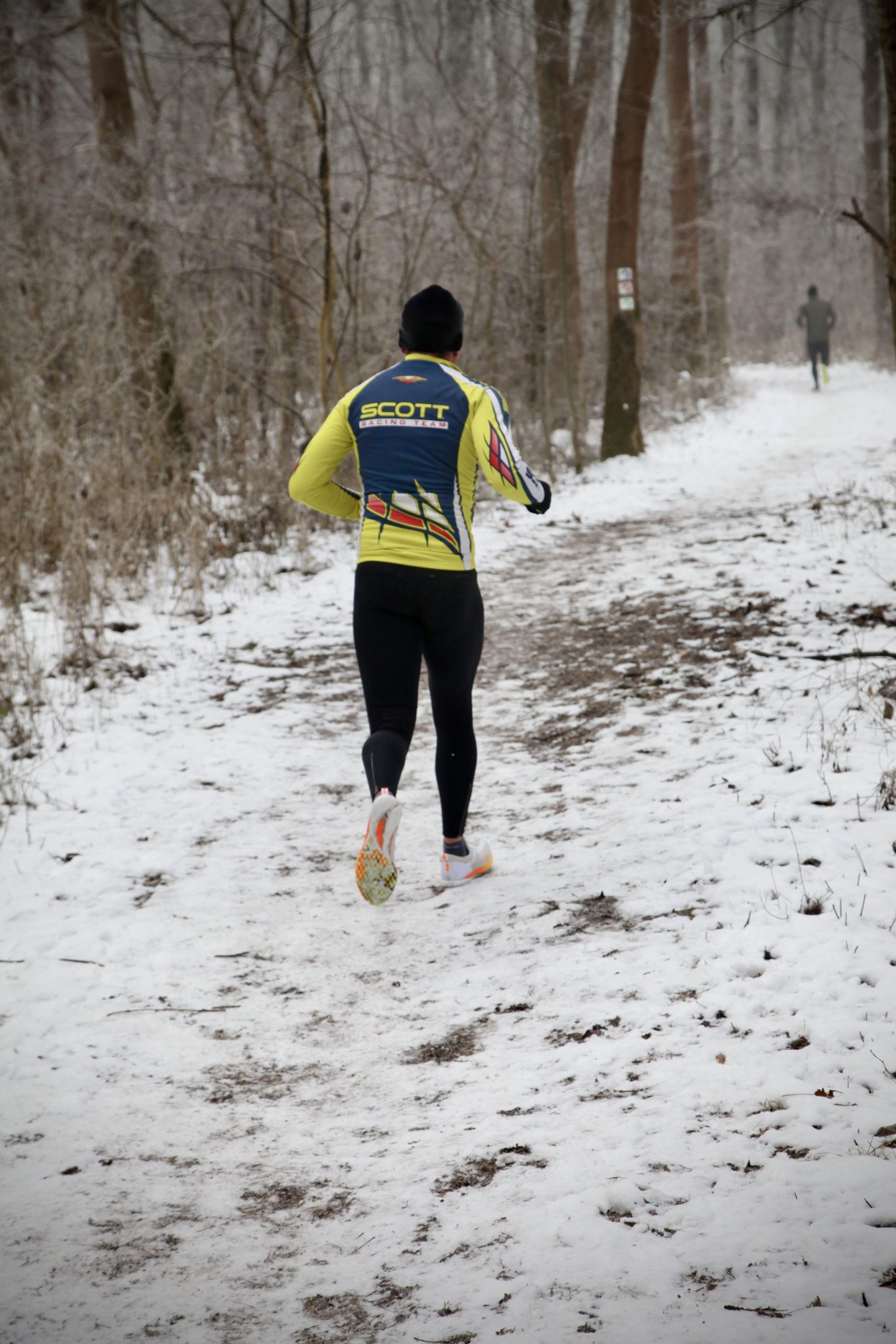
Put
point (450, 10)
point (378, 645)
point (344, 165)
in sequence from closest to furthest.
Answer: point (378, 645) → point (344, 165) → point (450, 10)

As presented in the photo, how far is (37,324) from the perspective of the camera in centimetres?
887

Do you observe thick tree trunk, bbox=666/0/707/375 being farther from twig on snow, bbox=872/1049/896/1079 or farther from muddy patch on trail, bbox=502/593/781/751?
twig on snow, bbox=872/1049/896/1079

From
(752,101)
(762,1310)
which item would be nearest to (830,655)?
(762,1310)

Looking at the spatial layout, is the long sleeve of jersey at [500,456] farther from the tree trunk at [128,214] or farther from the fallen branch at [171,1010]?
the tree trunk at [128,214]

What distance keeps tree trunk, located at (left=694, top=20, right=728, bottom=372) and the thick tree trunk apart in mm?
1835

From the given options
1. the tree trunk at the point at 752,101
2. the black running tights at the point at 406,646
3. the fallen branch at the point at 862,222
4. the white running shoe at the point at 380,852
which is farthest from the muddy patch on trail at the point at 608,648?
the tree trunk at the point at 752,101

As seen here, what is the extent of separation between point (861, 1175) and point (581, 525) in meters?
9.41

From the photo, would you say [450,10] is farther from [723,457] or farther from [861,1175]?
[861,1175]

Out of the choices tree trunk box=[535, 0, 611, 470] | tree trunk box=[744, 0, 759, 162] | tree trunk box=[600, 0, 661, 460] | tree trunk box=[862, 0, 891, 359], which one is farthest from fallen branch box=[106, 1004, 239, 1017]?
tree trunk box=[744, 0, 759, 162]

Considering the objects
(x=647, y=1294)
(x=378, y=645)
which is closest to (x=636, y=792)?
(x=378, y=645)

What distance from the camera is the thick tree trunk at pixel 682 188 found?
20219 millimetres

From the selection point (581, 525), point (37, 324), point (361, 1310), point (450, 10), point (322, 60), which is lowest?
point (361, 1310)

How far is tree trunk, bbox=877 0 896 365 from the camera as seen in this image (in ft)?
18.1

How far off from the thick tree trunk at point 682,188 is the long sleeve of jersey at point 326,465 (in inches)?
738
